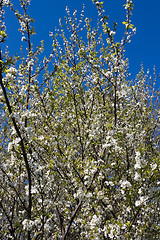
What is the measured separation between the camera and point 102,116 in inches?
254

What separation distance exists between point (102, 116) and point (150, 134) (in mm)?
1777

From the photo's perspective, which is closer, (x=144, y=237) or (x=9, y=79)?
(x=9, y=79)

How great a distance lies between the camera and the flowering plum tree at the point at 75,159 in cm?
445

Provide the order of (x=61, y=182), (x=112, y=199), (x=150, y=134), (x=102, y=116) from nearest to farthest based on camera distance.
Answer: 1. (x=61, y=182)
2. (x=112, y=199)
3. (x=102, y=116)
4. (x=150, y=134)

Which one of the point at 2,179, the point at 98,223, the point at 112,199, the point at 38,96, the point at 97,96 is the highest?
the point at 97,96

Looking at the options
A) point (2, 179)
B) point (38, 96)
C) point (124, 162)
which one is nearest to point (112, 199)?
point (124, 162)

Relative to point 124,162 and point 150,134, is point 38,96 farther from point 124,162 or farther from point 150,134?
point 150,134

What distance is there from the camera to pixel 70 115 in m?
7.74

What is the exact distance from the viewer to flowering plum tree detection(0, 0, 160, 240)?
4.45 metres

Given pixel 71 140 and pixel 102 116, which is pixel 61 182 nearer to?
pixel 71 140

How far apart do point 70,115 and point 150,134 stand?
8.30ft

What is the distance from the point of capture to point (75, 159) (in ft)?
20.1

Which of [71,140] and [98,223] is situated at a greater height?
[71,140]

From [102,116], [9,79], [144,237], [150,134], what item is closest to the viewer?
[9,79]
